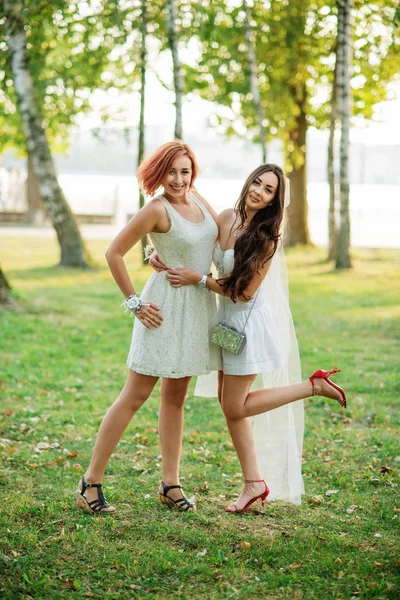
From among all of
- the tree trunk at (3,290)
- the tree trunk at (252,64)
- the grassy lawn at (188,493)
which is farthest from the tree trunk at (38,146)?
the grassy lawn at (188,493)

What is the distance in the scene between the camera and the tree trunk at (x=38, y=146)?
508 inches

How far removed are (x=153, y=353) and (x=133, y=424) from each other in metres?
2.30

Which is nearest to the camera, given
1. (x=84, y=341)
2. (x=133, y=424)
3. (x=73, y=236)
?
(x=133, y=424)

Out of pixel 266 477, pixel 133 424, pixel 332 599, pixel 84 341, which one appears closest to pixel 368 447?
pixel 266 477

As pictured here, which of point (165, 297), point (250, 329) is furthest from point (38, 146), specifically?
point (250, 329)

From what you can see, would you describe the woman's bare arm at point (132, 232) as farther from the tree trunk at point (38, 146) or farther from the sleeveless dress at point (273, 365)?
the tree trunk at point (38, 146)

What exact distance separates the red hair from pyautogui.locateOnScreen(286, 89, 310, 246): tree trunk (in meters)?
16.8

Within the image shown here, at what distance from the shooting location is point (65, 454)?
5605mm

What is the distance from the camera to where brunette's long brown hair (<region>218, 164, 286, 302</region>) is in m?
4.18

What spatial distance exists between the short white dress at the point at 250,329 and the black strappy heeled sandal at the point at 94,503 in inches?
40.5

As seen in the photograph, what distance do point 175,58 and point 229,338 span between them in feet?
35.3

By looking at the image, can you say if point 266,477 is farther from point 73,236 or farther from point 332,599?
point 73,236

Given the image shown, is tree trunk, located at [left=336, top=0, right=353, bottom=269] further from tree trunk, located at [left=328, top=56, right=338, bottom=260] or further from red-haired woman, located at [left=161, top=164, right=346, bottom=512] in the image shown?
red-haired woman, located at [left=161, top=164, right=346, bottom=512]

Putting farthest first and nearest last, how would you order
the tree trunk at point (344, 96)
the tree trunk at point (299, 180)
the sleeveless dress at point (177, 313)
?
1. the tree trunk at point (299, 180)
2. the tree trunk at point (344, 96)
3. the sleeveless dress at point (177, 313)
